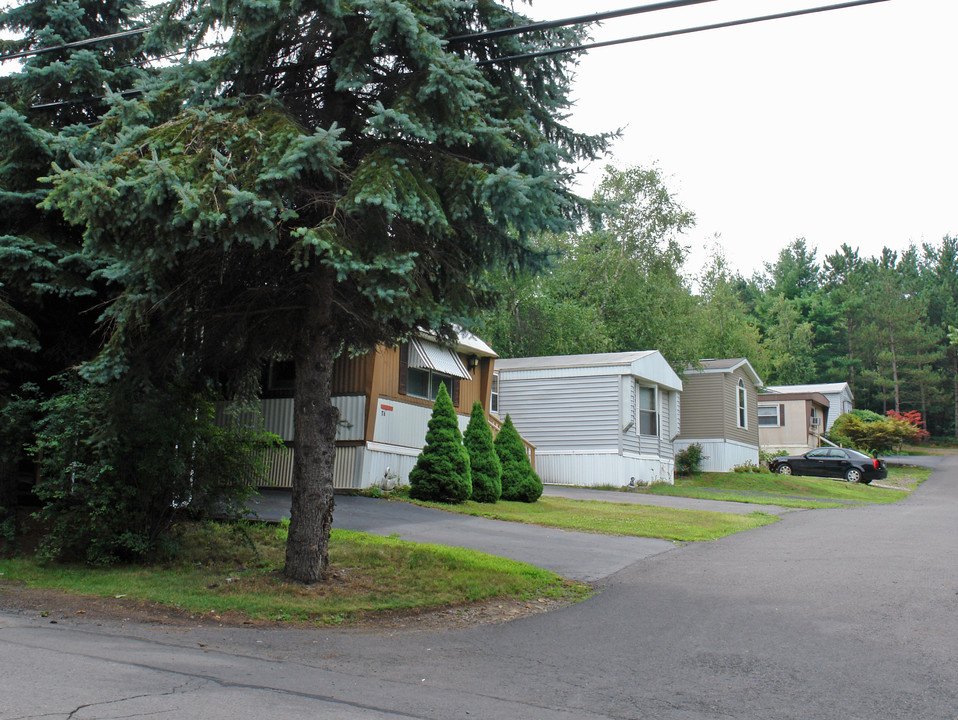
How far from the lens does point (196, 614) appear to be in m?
8.29

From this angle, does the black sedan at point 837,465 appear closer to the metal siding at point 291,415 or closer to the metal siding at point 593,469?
the metal siding at point 593,469

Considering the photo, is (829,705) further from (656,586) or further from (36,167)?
(36,167)

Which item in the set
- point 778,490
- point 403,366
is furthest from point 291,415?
point 778,490

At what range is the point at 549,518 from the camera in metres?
15.6

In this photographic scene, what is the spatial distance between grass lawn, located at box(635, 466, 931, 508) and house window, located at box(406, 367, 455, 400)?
694cm

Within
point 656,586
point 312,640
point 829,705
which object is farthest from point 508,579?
point 829,705

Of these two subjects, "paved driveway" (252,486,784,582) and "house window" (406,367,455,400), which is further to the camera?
"house window" (406,367,455,400)

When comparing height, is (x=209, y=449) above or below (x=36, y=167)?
below

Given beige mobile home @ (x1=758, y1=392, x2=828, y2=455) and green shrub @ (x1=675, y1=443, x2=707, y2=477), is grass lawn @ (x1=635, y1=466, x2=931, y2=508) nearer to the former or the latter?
green shrub @ (x1=675, y1=443, x2=707, y2=477)

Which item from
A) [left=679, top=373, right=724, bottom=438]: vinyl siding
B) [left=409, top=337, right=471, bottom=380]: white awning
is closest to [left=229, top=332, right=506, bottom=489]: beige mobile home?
[left=409, top=337, right=471, bottom=380]: white awning

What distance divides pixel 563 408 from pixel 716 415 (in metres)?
8.62

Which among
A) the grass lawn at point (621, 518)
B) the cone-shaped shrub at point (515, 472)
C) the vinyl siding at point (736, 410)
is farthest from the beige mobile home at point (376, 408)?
the vinyl siding at point (736, 410)

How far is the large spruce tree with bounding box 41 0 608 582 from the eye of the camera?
7.99 metres

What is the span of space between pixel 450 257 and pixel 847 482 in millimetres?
24237
